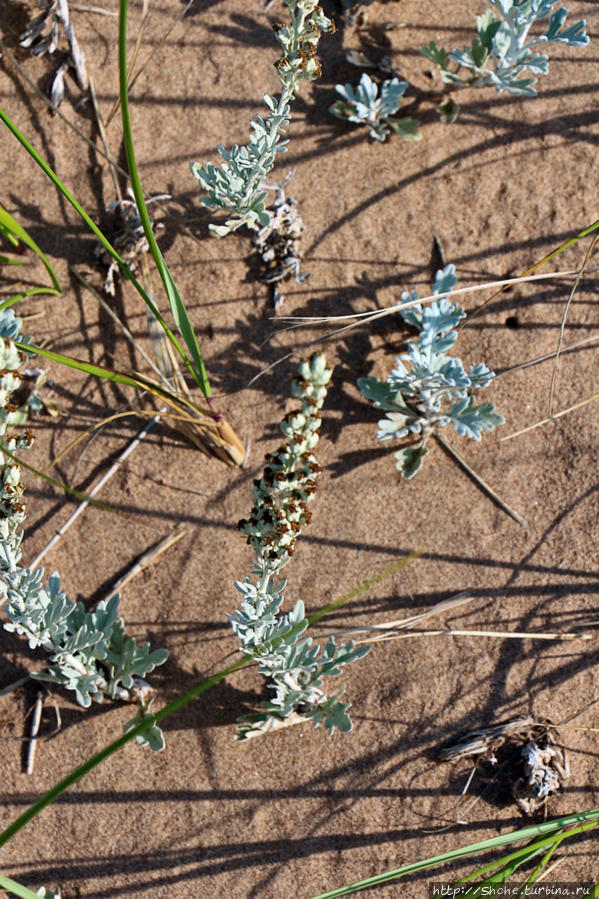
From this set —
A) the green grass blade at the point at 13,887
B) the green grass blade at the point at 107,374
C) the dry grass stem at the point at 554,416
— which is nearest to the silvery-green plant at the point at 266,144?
the green grass blade at the point at 107,374

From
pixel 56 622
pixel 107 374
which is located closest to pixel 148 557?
pixel 56 622

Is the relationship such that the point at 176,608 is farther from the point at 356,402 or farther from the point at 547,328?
the point at 547,328

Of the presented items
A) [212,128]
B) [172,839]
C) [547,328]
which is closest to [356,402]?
[547,328]

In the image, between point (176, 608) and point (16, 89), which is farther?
point (16, 89)

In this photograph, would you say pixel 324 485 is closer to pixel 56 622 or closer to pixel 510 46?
pixel 56 622

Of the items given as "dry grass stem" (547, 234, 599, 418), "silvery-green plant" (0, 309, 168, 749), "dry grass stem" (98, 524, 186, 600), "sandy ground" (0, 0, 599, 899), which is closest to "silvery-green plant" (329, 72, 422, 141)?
"sandy ground" (0, 0, 599, 899)

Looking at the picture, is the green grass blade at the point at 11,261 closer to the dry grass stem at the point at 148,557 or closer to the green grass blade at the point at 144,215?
the green grass blade at the point at 144,215

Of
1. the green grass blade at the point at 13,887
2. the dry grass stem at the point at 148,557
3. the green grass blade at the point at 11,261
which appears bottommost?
the dry grass stem at the point at 148,557
